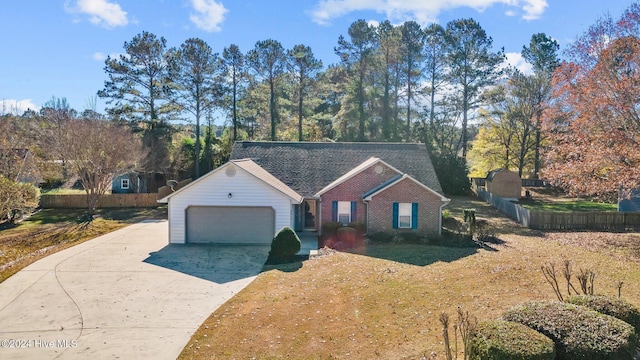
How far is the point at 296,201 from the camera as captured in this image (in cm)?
2122

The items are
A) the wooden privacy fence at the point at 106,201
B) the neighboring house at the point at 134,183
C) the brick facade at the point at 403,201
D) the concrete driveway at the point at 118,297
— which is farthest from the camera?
the neighboring house at the point at 134,183

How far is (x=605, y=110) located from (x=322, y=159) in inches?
639

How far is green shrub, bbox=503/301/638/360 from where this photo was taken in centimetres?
708

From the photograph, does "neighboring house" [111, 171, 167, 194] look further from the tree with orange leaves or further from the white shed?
the tree with orange leaves

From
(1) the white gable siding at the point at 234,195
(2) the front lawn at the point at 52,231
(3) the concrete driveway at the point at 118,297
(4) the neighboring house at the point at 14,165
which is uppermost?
(4) the neighboring house at the point at 14,165

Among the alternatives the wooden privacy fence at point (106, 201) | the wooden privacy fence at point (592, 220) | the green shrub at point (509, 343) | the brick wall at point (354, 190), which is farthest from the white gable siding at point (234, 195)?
the wooden privacy fence at point (592, 220)

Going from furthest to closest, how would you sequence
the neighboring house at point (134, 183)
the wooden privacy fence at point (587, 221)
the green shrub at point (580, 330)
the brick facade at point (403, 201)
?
1. the neighboring house at point (134, 183)
2. the wooden privacy fence at point (587, 221)
3. the brick facade at point (403, 201)
4. the green shrub at point (580, 330)

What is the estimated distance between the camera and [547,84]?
41438 millimetres

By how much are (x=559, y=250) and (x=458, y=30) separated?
102 feet

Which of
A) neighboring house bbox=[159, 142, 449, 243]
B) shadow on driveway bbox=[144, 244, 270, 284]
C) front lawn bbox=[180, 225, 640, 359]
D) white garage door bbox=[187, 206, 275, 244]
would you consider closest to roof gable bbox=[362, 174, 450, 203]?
neighboring house bbox=[159, 142, 449, 243]

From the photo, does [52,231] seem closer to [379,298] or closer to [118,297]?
[118,297]

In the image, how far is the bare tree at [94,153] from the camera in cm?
3055

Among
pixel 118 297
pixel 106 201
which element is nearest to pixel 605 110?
pixel 118 297

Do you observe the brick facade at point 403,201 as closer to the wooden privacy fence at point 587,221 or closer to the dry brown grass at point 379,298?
the dry brown grass at point 379,298
